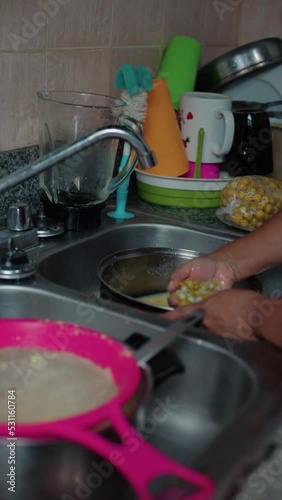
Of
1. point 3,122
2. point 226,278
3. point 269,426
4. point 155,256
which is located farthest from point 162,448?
point 3,122

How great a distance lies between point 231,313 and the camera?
0.97m

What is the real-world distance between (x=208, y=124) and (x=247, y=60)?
210 millimetres

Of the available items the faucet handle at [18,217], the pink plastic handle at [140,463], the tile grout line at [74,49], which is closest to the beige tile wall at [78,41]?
the tile grout line at [74,49]

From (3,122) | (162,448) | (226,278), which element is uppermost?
(3,122)

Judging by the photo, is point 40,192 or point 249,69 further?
point 249,69

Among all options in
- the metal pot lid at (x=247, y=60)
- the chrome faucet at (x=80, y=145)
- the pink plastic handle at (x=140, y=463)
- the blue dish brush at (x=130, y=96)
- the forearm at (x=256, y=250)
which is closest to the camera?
the pink plastic handle at (x=140, y=463)

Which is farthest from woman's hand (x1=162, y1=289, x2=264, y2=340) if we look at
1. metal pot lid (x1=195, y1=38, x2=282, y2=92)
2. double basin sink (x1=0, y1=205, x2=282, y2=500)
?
metal pot lid (x1=195, y1=38, x2=282, y2=92)

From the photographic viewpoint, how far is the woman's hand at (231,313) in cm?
96

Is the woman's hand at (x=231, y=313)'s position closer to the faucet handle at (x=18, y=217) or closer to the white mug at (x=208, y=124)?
the faucet handle at (x=18, y=217)

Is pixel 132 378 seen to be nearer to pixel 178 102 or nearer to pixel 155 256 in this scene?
pixel 155 256

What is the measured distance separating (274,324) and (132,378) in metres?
0.28

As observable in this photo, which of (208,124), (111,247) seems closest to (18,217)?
(111,247)

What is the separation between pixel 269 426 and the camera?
73 centimetres

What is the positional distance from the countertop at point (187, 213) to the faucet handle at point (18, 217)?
0.20 ft
